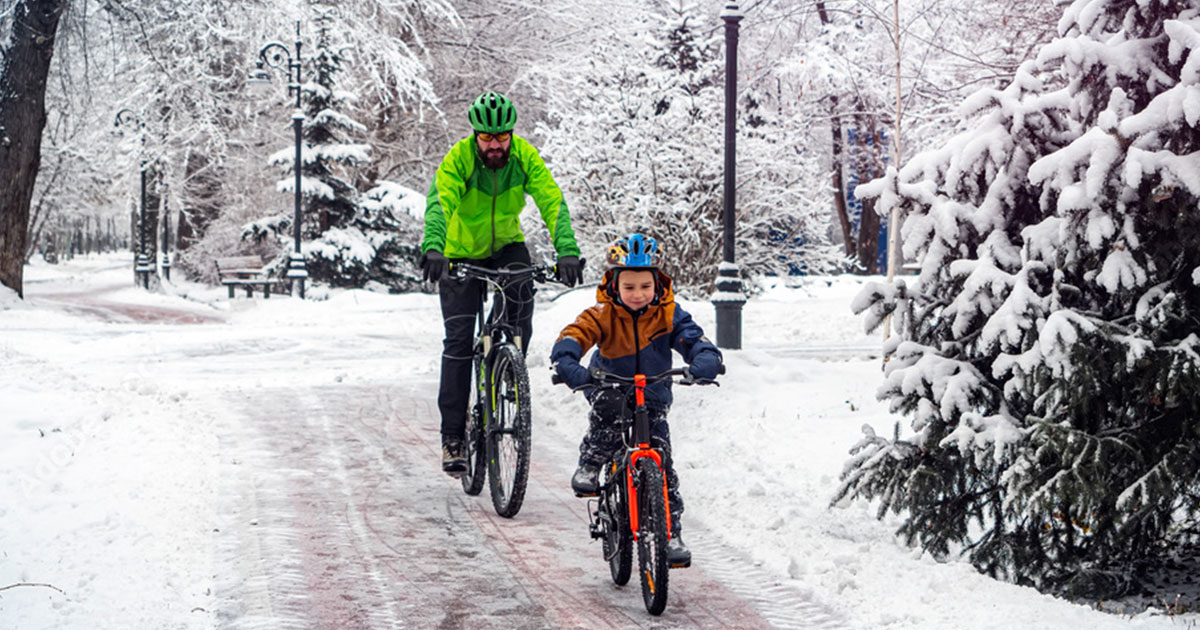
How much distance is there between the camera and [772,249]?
21719 mm

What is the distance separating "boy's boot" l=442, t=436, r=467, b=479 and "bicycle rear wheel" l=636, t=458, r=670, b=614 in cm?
223

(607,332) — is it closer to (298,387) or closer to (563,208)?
(563,208)

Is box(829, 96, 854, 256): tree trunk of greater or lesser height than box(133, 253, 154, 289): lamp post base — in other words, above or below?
above

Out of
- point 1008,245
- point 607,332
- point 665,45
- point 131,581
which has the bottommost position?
point 131,581

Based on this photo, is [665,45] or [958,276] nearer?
[958,276]

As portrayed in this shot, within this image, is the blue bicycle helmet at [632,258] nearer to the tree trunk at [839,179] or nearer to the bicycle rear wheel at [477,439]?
the bicycle rear wheel at [477,439]

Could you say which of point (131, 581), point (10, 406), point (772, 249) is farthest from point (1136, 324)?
point (772, 249)

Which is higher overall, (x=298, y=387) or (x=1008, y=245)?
(x=1008, y=245)

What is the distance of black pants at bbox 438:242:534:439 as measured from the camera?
654cm

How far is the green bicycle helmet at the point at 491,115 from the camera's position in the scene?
621 cm

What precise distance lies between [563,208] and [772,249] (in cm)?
1549

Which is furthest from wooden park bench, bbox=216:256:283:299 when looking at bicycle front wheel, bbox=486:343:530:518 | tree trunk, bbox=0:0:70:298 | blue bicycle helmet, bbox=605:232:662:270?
blue bicycle helmet, bbox=605:232:662:270

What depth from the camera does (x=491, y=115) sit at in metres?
6.22

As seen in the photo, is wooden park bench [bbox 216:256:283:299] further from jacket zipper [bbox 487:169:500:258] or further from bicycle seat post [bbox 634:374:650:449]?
bicycle seat post [bbox 634:374:650:449]
